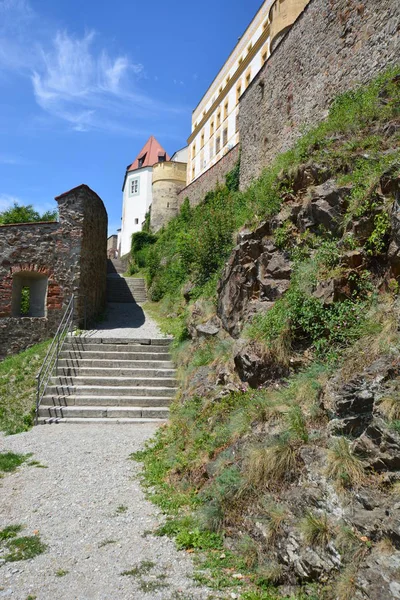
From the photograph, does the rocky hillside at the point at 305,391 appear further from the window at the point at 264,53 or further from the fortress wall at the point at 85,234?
the window at the point at 264,53

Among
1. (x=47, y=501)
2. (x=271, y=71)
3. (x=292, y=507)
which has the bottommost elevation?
(x=47, y=501)

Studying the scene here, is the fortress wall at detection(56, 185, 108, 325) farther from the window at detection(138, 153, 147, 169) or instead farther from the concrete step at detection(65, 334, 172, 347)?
the window at detection(138, 153, 147, 169)

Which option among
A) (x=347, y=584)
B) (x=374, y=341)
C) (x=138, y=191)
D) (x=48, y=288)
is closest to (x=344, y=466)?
(x=347, y=584)

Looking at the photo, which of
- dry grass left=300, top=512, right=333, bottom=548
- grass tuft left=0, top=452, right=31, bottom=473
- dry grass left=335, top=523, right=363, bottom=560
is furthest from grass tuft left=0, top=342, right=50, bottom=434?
dry grass left=335, top=523, right=363, bottom=560

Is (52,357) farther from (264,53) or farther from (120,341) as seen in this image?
(264,53)

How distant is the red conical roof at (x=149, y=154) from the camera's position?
47125 millimetres

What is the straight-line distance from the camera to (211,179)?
2433 cm

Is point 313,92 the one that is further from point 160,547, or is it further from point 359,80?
point 160,547

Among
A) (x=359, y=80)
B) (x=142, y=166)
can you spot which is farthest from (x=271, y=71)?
(x=142, y=166)

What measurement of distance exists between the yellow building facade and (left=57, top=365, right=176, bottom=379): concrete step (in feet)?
58.5

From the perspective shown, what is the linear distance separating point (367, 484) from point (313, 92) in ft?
38.9

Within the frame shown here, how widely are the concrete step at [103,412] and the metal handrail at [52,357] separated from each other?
31 centimetres

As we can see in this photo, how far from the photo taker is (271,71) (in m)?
15.1

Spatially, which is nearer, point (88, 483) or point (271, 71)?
point (88, 483)
